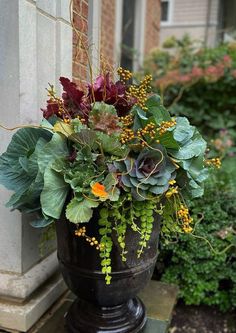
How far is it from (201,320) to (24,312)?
141cm

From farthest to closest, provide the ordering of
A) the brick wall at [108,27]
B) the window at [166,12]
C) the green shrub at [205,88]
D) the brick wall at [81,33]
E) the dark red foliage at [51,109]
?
the window at [166,12] → the green shrub at [205,88] → the brick wall at [108,27] → the brick wall at [81,33] → the dark red foliage at [51,109]

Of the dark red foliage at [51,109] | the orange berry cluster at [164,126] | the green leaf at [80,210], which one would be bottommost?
the green leaf at [80,210]

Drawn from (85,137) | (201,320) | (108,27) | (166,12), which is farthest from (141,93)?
(166,12)

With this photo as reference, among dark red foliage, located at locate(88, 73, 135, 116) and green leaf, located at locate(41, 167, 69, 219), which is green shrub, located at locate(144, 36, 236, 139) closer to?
dark red foliage, located at locate(88, 73, 135, 116)

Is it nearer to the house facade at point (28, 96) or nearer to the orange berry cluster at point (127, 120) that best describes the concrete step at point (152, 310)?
the house facade at point (28, 96)

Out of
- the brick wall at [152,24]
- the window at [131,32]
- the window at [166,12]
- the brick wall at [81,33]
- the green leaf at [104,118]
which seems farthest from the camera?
the window at [166,12]

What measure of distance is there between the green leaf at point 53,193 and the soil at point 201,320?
1.54 m

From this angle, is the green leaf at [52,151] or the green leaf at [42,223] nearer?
the green leaf at [52,151]

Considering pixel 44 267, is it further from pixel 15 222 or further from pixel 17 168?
pixel 17 168

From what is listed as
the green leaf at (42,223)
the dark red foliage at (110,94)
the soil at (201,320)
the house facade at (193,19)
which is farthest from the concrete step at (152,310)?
the house facade at (193,19)

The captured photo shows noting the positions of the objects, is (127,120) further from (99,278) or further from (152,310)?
(152,310)

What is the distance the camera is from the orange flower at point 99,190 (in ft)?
4.00

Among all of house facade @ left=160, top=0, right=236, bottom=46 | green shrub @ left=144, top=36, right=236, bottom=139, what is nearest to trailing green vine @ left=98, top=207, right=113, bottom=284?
green shrub @ left=144, top=36, right=236, bottom=139

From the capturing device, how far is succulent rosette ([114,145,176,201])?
1.27 m
